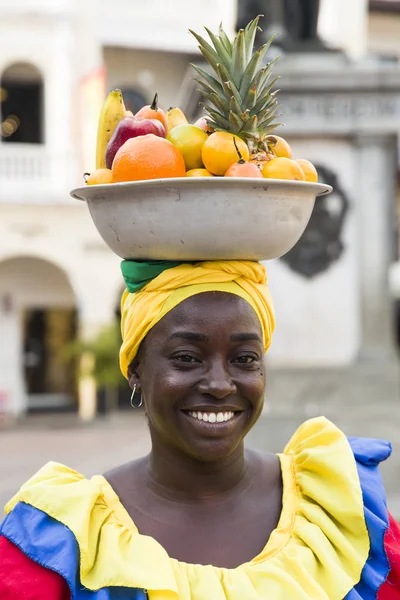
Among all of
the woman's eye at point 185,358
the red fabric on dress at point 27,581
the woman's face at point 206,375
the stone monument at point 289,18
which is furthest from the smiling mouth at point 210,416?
the stone monument at point 289,18

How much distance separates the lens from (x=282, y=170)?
7.55 feet

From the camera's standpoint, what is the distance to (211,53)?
2465 millimetres

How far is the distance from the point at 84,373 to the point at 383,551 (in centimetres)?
1445

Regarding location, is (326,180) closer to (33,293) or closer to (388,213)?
(388,213)

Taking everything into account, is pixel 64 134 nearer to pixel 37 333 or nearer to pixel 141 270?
pixel 37 333

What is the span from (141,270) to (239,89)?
20.1 inches

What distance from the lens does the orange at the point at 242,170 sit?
2.24 meters

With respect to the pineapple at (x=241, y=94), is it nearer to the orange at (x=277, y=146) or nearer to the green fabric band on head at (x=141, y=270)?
the orange at (x=277, y=146)

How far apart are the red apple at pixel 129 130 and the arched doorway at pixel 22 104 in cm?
1593

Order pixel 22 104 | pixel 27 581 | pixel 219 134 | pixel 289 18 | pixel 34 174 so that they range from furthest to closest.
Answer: pixel 22 104, pixel 34 174, pixel 289 18, pixel 219 134, pixel 27 581

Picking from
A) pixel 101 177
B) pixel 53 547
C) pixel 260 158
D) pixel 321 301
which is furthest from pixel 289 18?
pixel 53 547

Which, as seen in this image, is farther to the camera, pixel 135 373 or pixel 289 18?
pixel 289 18

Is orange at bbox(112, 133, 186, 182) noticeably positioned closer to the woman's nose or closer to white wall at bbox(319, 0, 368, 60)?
the woman's nose

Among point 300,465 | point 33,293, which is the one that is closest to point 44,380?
point 33,293
